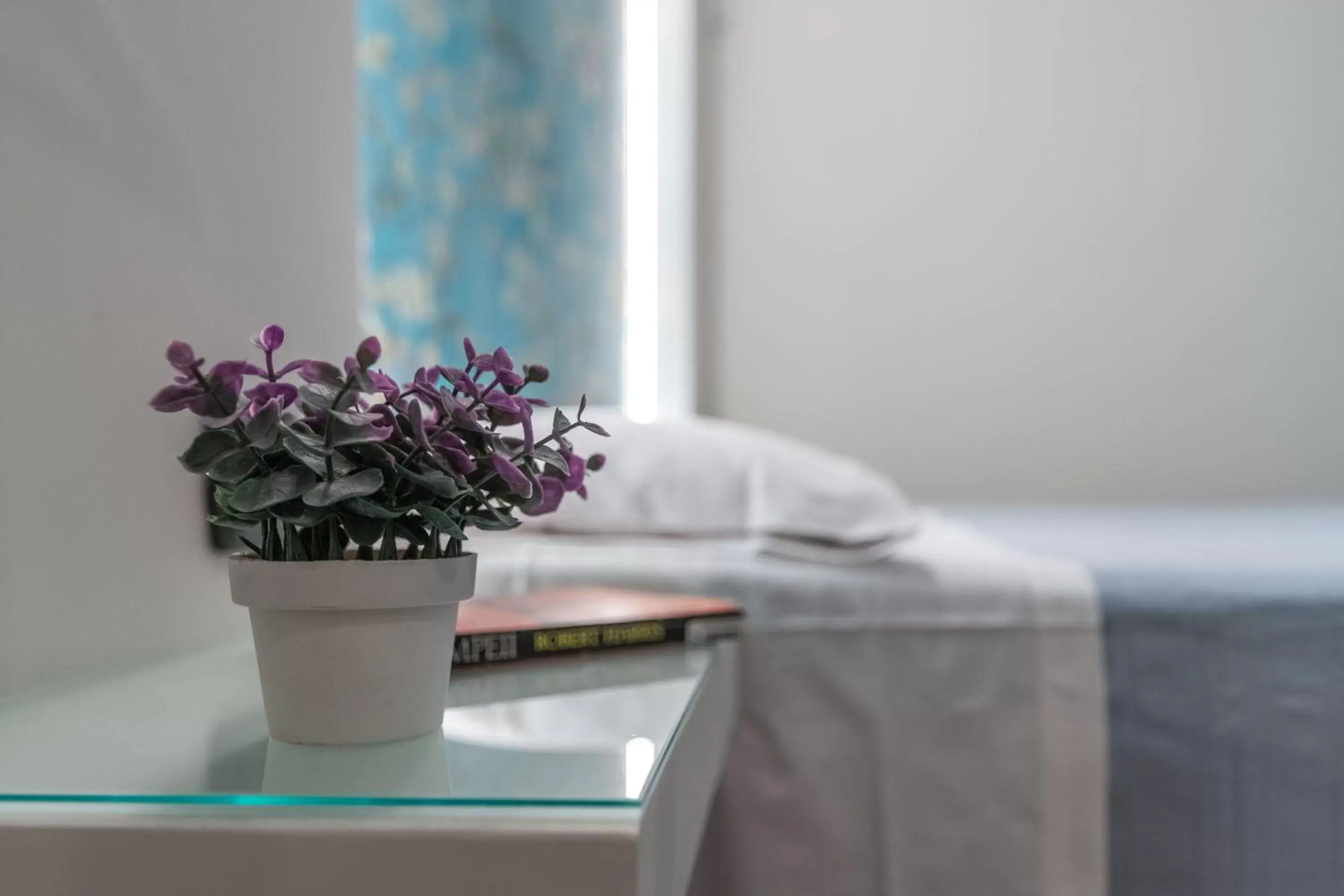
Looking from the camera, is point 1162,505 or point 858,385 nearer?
point 1162,505

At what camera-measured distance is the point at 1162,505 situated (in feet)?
8.23

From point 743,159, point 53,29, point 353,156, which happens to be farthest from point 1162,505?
point 53,29

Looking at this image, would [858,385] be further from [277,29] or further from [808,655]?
[277,29]

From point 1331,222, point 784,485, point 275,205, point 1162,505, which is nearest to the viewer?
point 275,205

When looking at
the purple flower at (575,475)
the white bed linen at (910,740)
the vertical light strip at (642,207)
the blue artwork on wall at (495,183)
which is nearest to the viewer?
the purple flower at (575,475)

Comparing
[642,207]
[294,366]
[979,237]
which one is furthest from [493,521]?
[979,237]

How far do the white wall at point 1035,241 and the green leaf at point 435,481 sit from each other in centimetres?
236

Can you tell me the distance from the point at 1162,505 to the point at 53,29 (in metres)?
2.31

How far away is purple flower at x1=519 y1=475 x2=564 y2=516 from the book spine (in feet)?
0.58

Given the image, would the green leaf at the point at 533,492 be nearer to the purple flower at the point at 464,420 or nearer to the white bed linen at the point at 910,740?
the purple flower at the point at 464,420

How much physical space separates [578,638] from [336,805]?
0.41 m

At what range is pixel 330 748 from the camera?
575 millimetres

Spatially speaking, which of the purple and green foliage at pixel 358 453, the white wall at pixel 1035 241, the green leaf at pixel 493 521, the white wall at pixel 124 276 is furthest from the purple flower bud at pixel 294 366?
the white wall at pixel 1035 241

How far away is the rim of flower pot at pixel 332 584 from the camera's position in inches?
22.4
